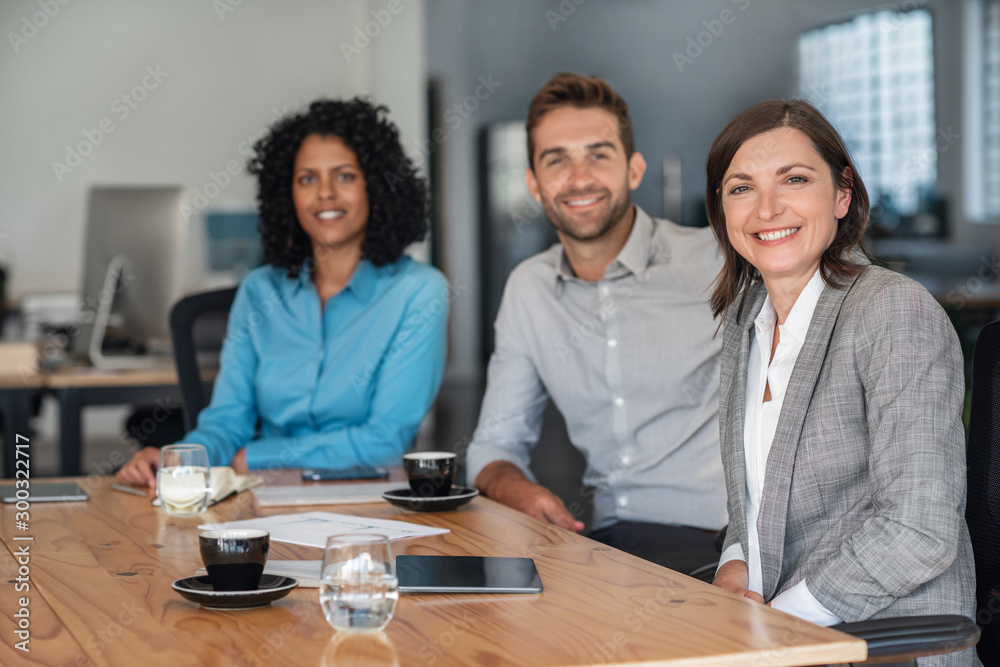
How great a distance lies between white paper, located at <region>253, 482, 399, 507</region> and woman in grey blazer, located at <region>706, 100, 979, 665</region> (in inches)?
21.8

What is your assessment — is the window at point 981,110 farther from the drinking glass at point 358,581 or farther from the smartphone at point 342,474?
the drinking glass at point 358,581

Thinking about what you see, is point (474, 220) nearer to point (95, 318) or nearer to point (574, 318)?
point (95, 318)

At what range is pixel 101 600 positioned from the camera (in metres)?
1.04

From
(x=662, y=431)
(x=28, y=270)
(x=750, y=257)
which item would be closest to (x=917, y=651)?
(x=750, y=257)

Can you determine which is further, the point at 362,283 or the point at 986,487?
the point at 362,283

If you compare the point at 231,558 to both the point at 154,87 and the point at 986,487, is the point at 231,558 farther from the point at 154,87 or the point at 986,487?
the point at 154,87

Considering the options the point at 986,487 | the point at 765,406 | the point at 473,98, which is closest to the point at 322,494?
the point at 765,406

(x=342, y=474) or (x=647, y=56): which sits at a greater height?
(x=647, y=56)

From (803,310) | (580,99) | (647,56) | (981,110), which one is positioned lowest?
(803,310)

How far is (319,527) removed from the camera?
1.35m

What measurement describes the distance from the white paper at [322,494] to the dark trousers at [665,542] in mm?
453

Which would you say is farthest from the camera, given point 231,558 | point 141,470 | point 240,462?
point 240,462

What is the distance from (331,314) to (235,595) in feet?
4.42

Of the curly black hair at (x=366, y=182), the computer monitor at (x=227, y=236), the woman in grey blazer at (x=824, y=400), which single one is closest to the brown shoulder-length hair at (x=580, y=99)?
the curly black hair at (x=366, y=182)
